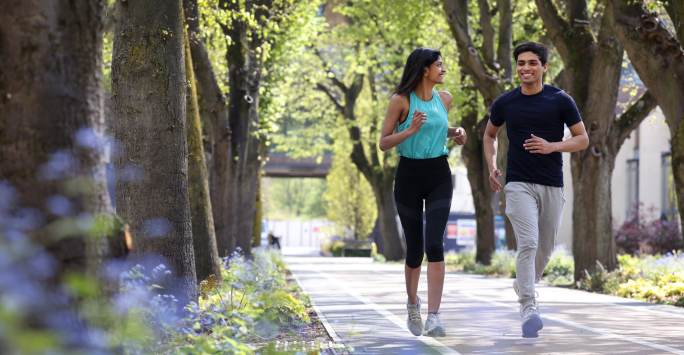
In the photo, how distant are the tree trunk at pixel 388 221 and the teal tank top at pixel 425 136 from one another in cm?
3555

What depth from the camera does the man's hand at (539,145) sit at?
8906 mm

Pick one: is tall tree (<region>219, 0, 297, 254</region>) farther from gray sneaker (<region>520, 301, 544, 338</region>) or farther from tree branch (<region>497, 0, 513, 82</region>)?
gray sneaker (<region>520, 301, 544, 338</region>)

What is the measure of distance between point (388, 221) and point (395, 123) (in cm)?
3590

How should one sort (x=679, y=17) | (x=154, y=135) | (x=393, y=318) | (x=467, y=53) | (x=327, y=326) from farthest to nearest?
(x=467, y=53) < (x=679, y=17) < (x=393, y=318) < (x=327, y=326) < (x=154, y=135)

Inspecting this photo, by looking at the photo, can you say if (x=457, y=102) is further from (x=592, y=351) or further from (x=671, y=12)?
(x=592, y=351)

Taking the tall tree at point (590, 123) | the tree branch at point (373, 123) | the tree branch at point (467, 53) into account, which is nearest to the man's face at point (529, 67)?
the tall tree at point (590, 123)

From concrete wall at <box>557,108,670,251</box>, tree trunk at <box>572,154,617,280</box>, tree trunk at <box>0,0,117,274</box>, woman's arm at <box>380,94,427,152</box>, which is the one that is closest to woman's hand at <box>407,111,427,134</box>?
woman's arm at <box>380,94,427,152</box>

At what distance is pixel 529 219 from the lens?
9.05 m

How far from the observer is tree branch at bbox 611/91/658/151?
20.3 m

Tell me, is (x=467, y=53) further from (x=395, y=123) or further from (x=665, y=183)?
(x=665, y=183)

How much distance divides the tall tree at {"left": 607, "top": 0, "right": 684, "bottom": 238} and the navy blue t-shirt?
5.33 meters

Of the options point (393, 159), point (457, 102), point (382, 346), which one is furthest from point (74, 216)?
point (393, 159)

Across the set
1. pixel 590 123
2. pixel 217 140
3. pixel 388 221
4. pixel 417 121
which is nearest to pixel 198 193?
pixel 417 121

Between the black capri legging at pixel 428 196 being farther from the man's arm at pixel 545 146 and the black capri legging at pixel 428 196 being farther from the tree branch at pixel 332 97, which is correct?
the tree branch at pixel 332 97
